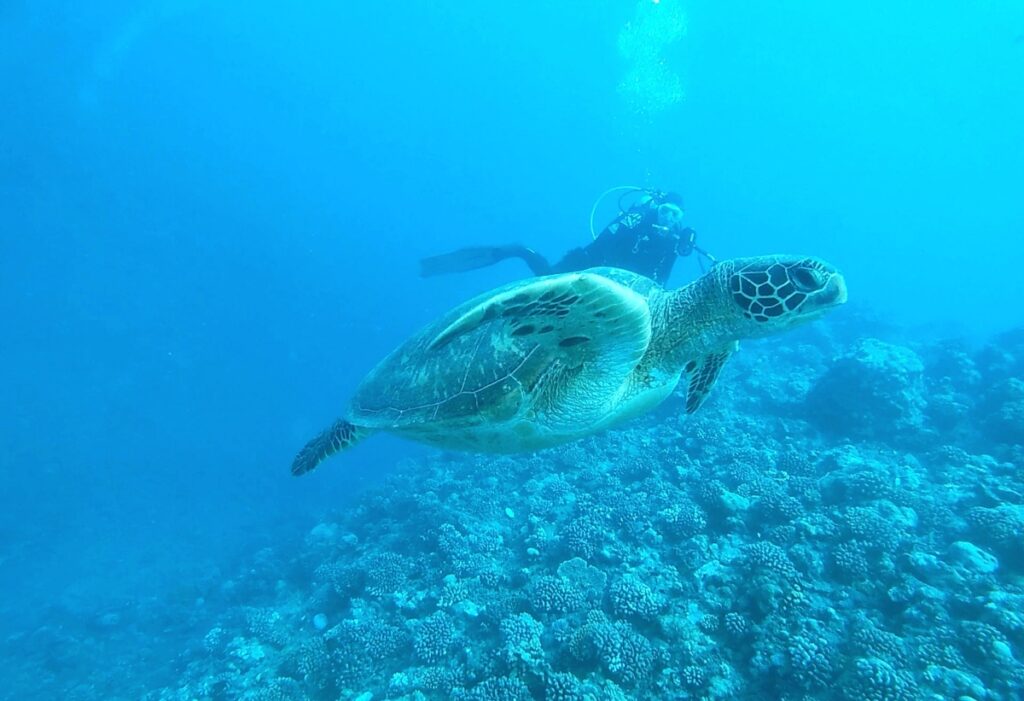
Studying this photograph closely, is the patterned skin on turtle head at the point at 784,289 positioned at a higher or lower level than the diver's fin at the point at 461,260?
lower

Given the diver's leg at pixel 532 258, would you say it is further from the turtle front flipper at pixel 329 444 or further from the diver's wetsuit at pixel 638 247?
the turtle front flipper at pixel 329 444

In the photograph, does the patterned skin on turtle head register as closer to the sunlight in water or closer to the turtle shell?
the turtle shell

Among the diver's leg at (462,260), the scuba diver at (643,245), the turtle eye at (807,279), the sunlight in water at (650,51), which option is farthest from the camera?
the sunlight in water at (650,51)

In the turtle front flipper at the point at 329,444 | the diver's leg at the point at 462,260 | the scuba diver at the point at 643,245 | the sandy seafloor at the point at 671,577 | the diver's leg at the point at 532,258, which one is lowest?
the sandy seafloor at the point at 671,577

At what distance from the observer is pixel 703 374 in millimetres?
3539

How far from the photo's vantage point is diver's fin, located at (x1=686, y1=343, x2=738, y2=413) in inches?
134

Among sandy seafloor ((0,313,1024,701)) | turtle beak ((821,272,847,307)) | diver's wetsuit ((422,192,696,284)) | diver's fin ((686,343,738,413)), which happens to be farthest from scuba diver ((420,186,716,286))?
turtle beak ((821,272,847,307))

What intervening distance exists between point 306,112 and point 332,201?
17.1m

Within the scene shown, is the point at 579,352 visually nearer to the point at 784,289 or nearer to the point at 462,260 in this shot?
the point at 784,289

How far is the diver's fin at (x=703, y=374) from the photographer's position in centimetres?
341

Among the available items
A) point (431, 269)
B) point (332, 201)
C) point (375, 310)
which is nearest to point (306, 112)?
point (332, 201)

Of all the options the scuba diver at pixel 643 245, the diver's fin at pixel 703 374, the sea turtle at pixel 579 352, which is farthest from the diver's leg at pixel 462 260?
the diver's fin at pixel 703 374

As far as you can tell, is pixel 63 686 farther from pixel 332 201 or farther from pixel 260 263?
pixel 332 201

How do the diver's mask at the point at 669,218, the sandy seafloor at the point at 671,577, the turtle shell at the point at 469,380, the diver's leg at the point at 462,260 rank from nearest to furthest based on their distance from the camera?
the turtle shell at the point at 469,380
the sandy seafloor at the point at 671,577
the diver's mask at the point at 669,218
the diver's leg at the point at 462,260
